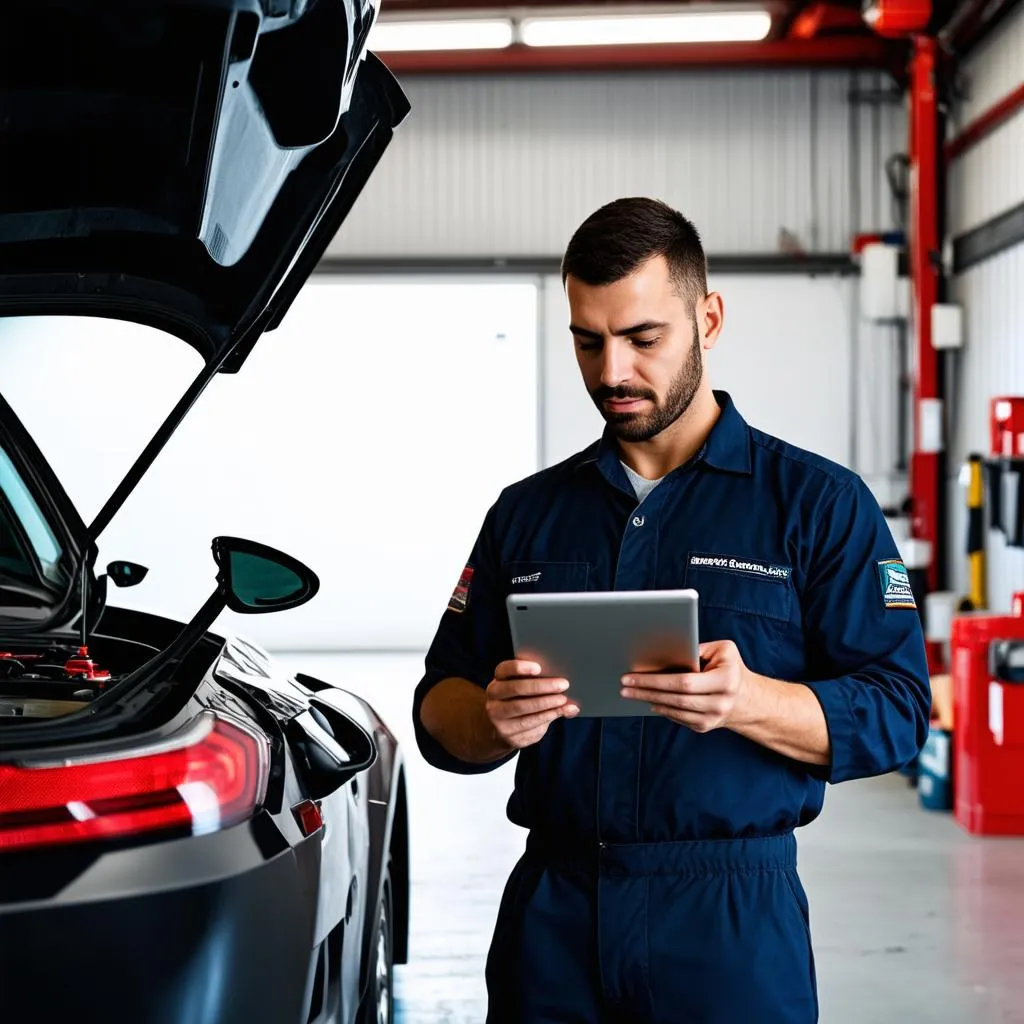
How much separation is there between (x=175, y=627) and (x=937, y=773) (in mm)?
4467

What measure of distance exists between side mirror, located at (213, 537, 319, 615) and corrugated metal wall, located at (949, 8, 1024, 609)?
269 inches

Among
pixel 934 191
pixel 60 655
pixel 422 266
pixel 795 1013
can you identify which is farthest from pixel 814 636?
pixel 422 266

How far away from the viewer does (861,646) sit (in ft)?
5.54

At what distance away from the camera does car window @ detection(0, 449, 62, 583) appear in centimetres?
239

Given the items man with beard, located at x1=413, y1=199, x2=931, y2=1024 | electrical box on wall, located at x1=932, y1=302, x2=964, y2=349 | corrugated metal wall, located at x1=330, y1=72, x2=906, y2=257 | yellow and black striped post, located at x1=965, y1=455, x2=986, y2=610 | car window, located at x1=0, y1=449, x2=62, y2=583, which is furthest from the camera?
corrugated metal wall, located at x1=330, y1=72, x2=906, y2=257

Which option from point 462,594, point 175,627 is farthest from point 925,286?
point 462,594

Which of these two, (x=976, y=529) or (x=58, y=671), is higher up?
(x=976, y=529)

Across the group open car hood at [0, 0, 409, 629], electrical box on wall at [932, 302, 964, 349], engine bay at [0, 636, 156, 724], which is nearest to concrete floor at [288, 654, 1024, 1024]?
engine bay at [0, 636, 156, 724]

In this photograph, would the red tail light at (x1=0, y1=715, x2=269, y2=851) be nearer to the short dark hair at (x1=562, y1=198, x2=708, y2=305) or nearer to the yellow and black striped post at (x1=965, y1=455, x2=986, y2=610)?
the short dark hair at (x1=562, y1=198, x2=708, y2=305)

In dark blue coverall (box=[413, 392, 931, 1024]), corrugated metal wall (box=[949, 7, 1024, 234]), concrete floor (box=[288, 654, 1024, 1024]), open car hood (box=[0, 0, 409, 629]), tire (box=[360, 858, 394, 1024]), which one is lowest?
concrete floor (box=[288, 654, 1024, 1024])

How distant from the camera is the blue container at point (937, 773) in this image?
580 centimetres

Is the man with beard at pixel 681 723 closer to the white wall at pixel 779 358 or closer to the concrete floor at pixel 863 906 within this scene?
the concrete floor at pixel 863 906

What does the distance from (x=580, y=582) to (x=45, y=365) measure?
1095mm

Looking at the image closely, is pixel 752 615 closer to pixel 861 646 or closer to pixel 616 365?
pixel 861 646
